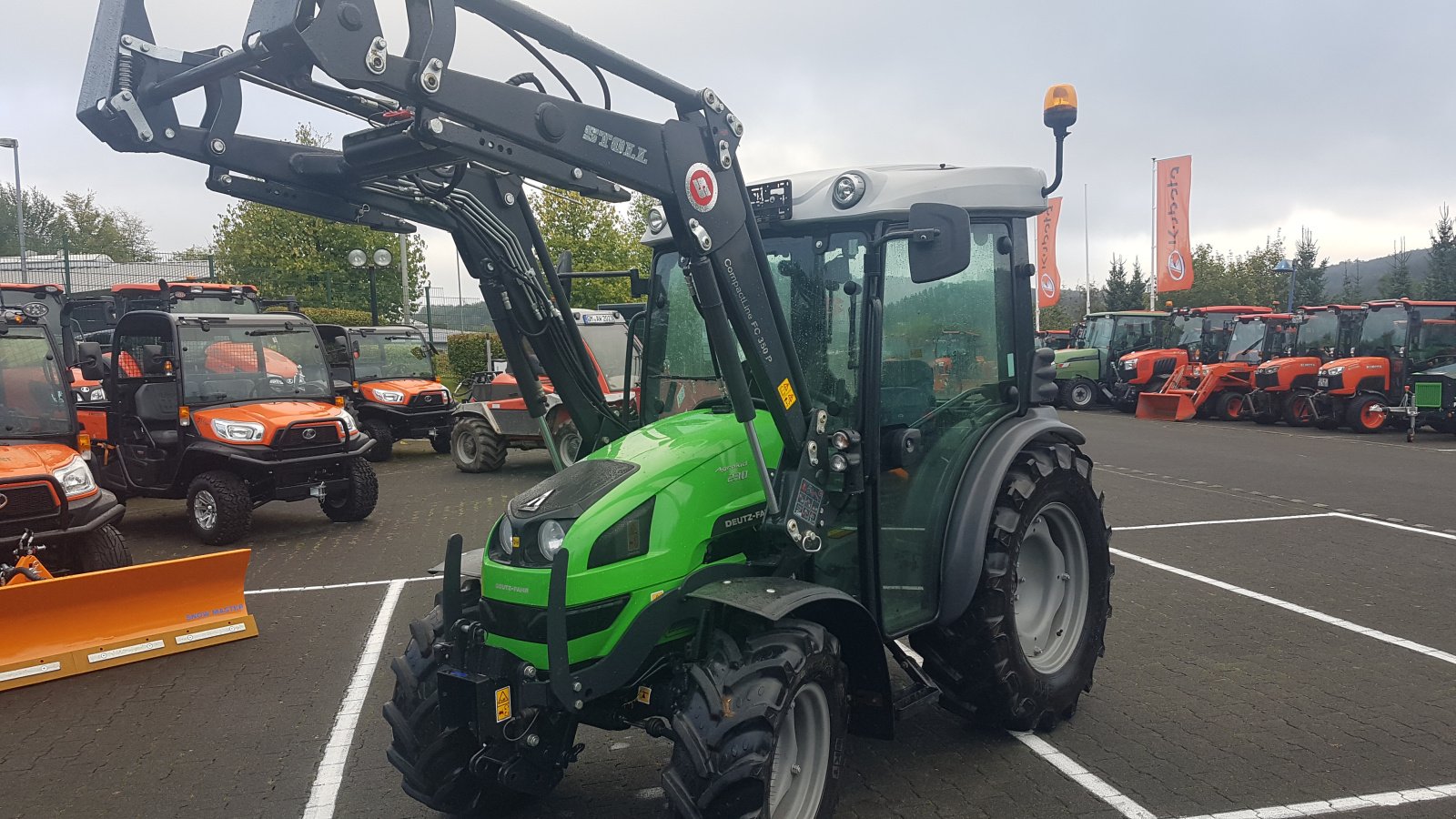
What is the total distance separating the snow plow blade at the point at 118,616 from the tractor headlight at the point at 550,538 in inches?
149

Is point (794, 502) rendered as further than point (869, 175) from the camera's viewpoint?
No

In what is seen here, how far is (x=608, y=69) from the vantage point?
3291mm

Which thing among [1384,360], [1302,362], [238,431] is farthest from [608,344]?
[1302,362]

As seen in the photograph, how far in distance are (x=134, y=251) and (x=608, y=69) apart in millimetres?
64954

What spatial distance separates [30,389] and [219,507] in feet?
7.08

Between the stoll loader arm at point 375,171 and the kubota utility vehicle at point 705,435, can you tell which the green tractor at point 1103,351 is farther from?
the stoll loader arm at point 375,171

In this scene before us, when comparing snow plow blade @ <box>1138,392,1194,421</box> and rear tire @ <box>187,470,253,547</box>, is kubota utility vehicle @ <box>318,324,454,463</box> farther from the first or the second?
snow plow blade @ <box>1138,392,1194,421</box>

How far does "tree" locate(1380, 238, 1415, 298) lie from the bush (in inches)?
1417

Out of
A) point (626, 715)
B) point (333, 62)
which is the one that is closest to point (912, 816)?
point (626, 715)

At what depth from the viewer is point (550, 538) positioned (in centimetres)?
330

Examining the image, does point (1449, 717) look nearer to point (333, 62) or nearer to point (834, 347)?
point (834, 347)

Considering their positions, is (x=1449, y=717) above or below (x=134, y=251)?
below

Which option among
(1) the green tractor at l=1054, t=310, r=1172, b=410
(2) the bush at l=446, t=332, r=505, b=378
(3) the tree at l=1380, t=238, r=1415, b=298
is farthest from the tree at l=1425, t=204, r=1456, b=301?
(2) the bush at l=446, t=332, r=505, b=378

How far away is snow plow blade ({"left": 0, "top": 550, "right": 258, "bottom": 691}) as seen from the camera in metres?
5.54
